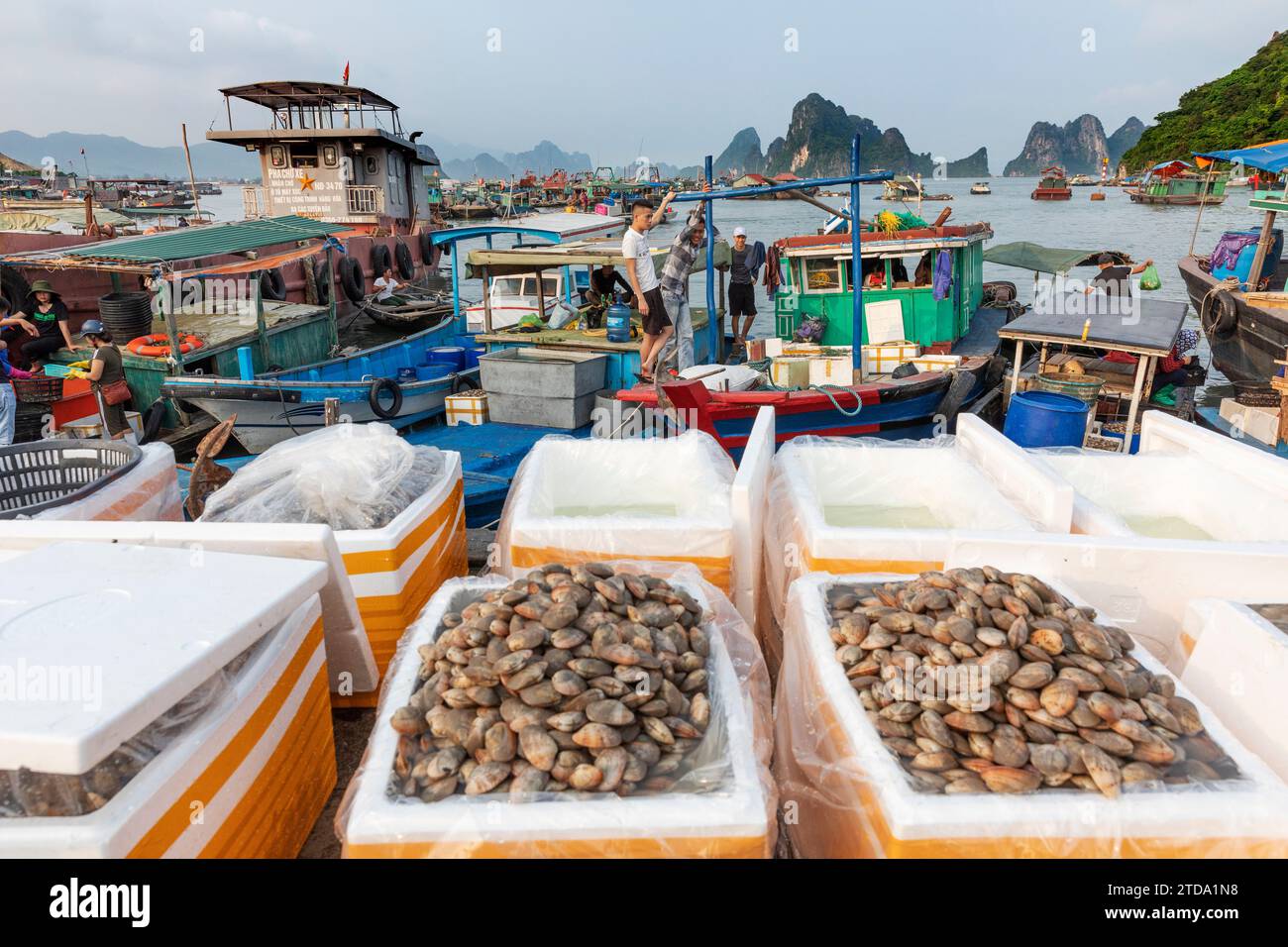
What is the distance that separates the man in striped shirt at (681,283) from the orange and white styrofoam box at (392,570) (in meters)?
5.02

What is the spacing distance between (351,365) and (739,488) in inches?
340

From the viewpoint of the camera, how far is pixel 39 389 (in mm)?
8867

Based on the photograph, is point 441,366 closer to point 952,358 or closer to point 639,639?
point 952,358

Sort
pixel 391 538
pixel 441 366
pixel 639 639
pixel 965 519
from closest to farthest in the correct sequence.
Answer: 1. pixel 639 639
2. pixel 391 538
3. pixel 965 519
4. pixel 441 366

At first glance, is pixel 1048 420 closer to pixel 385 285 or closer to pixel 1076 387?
pixel 1076 387

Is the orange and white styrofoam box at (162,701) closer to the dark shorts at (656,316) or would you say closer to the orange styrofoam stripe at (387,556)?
the orange styrofoam stripe at (387,556)

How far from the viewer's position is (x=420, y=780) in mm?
2072

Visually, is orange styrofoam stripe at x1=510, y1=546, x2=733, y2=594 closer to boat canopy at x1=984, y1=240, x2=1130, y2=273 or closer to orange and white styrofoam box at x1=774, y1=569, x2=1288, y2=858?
orange and white styrofoam box at x1=774, y1=569, x2=1288, y2=858

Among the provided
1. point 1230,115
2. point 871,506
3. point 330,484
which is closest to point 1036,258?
point 871,506

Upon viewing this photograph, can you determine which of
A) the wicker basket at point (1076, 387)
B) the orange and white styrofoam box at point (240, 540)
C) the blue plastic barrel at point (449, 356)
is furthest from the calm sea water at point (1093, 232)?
the orange and white styrofoam box at point (240, 540)

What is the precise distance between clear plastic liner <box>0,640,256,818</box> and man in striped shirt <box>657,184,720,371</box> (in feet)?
22.2

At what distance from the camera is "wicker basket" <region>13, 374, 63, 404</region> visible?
28.5 feet

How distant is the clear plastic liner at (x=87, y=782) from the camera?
73.3 inches
